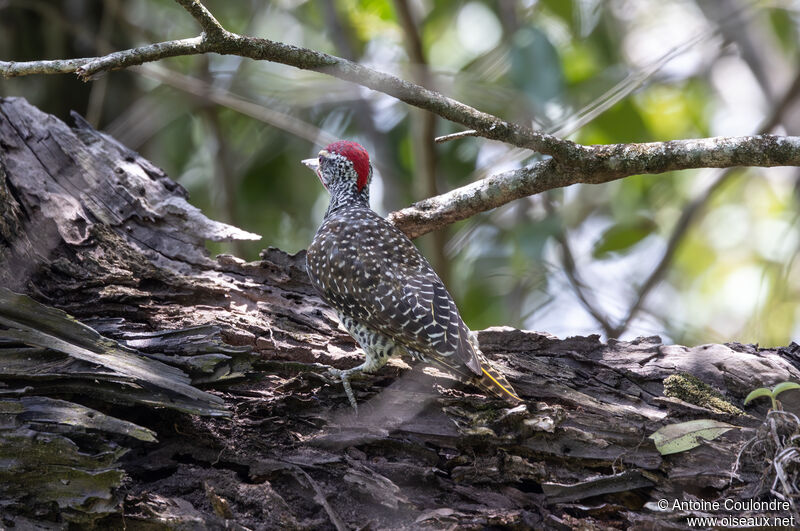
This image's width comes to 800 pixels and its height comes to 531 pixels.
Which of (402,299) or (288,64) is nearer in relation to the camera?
(288,64)

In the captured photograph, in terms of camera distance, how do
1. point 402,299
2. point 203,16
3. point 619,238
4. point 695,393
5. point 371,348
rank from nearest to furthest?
point 203,16 → point 695,393 → point 371,348 → point 402,299 → point 619,238

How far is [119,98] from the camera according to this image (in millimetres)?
7680

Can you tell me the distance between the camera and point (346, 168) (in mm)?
5266

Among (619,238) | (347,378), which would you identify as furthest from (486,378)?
(619,238)

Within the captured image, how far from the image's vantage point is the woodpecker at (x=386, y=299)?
3.54m

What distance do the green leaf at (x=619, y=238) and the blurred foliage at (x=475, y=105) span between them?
0.02 metres

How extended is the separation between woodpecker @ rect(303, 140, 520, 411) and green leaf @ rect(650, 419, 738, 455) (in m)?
0.63

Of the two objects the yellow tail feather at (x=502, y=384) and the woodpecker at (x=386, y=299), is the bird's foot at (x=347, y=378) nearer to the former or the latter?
the woodpecker at (x=386, y=299)

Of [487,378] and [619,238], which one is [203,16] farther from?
[619,238]

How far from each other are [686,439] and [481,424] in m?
0.86

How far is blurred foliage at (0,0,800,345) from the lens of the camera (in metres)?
6.85

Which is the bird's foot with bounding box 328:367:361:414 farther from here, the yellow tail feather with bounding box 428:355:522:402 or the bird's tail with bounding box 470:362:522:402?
the bird's tail with bounding box 470:362:522:402

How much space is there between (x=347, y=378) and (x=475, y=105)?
4324 mm

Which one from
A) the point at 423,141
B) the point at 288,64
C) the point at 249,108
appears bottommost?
the point at 288,64
